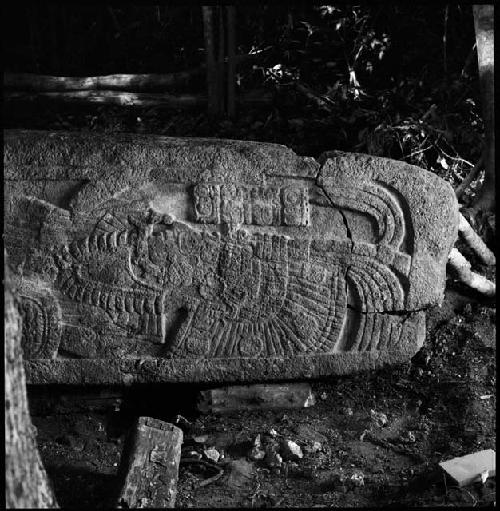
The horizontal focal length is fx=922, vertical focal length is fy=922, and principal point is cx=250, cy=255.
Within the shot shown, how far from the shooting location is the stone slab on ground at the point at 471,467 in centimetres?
419

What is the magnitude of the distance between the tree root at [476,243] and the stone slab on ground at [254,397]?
133cm

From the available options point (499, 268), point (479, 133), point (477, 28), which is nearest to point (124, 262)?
point (499, 268)

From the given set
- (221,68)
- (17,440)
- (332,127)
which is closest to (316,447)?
(17,440)

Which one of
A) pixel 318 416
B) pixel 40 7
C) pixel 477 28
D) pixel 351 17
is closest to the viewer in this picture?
pixel 318 416

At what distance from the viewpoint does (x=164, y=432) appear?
13.9 feet

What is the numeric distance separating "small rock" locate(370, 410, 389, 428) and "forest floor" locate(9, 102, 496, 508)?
0.04 ft

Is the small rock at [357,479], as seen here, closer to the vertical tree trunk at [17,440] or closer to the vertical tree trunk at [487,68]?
the vertical tree trunk at [17,440]

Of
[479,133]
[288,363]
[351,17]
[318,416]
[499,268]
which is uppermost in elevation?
[351,17]

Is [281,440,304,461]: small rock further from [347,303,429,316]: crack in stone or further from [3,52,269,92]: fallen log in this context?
[3,52,269,92]: fallen log

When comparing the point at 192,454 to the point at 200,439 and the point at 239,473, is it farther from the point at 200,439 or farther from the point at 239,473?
the point at 239,473

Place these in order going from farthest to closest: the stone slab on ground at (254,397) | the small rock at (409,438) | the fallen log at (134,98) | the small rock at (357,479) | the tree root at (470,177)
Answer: the fallen log at (134,98) < the tree root at (470,177) < the stone slab on ground at (254,397) < the small rock at (409,438) < the small rock at (357,479)

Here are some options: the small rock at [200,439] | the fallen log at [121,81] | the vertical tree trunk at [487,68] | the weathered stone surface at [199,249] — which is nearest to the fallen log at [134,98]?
the fallen log at [121,81]

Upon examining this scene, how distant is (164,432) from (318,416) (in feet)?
3.19

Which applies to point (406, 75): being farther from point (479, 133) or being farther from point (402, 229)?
point (402, 229)
